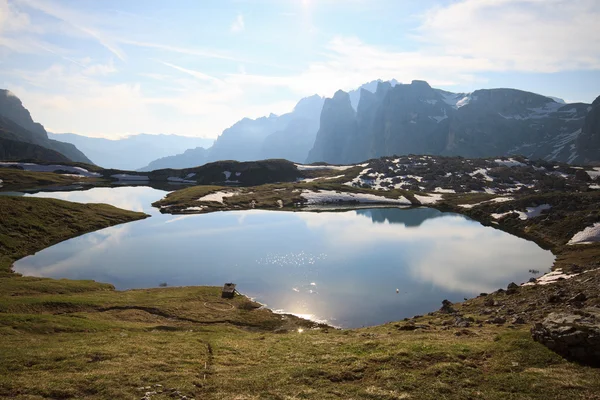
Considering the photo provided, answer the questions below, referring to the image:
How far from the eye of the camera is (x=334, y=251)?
7856cm

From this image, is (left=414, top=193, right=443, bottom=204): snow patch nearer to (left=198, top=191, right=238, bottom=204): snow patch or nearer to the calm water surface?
the calm water surface

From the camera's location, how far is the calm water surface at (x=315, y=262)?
53.0 metres

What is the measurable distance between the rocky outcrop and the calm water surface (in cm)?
2408

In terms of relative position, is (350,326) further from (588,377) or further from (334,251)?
(334,251)

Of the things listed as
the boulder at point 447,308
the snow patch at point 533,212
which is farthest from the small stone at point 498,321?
the snow patch at point 533,212

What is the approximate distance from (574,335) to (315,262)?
51.0m

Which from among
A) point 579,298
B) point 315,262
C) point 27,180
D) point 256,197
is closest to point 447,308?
point 579,298

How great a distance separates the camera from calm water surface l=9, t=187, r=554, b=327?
52991 millimetres

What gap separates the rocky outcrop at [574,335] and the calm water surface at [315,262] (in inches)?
948

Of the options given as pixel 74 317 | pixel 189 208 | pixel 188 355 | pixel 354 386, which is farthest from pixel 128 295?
pixel 189 208

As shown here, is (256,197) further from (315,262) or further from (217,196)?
(315,262)

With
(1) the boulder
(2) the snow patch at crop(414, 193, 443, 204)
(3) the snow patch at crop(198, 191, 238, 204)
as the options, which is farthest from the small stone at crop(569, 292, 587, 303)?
(2) the snow patch at crop(414, 193, 443, 204)

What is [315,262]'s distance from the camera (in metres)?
69.8

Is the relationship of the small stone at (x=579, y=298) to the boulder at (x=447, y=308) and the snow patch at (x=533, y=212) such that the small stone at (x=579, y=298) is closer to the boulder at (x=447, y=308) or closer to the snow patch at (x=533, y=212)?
the boulder at (x=447, y=308)
